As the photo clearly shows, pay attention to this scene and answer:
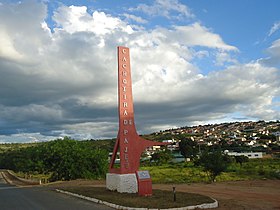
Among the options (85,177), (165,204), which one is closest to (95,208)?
(165,204)

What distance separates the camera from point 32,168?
→ 57.9m

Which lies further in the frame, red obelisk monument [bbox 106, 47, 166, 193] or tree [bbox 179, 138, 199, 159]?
tree [bbox 179, 138, 199, 159]

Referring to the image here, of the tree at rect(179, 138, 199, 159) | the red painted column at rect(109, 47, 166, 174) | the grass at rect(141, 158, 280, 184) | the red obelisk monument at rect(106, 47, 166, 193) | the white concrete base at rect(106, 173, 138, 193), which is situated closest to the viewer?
the white concrete base at rect(106, 173, 138, 193)

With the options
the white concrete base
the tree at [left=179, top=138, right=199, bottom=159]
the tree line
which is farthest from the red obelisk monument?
the tree at [left=179, top=138, right=199, bottom=159]

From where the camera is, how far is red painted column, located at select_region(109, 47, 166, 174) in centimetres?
2044

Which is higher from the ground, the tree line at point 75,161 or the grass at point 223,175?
the tree line at point 75,161

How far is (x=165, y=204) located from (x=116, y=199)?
3053 mm

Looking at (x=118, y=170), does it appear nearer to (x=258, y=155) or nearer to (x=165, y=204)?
(x=165, y=204)

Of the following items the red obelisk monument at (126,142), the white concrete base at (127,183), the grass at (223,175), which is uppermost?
the red obelisk monument at (126,142)

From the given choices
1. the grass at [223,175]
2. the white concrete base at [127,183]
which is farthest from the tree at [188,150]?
the white concrete base at [127,183]

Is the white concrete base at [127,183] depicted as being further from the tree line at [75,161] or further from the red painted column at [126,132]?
the tree line at [75,161]

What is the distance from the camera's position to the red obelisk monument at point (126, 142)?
66.5 feet

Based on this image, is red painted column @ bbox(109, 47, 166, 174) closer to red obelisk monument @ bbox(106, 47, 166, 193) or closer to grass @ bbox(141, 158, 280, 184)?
red obelisk monument @ bbox(106, 47, 166, 193)

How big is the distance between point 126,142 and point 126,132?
1.90 ft
